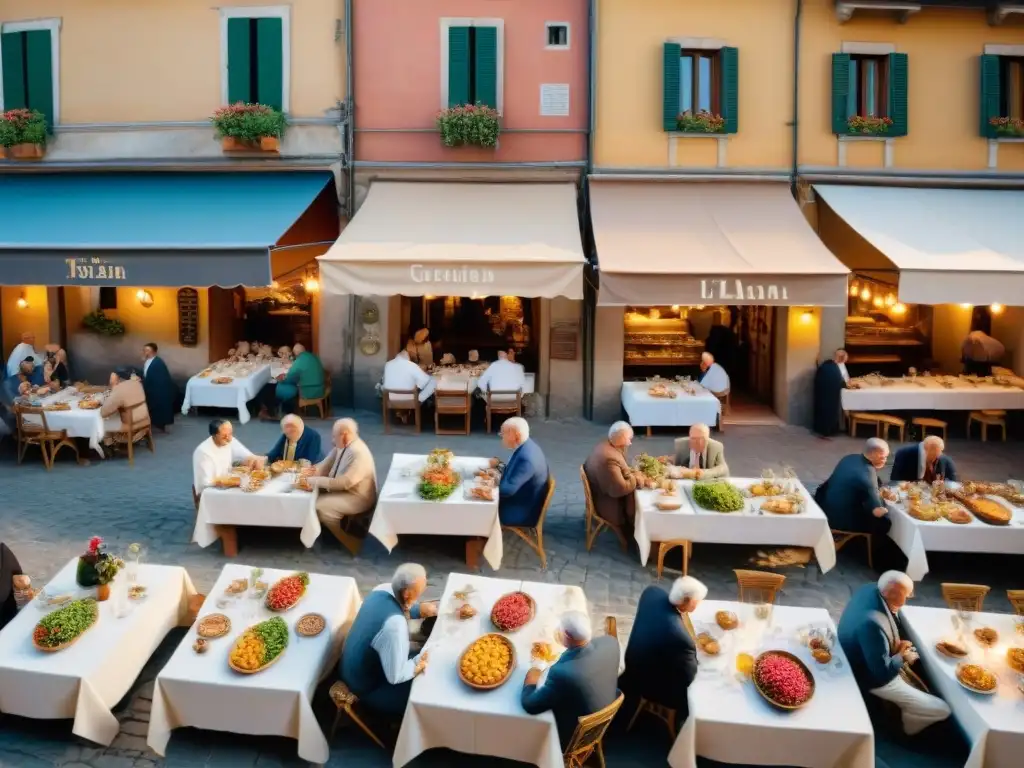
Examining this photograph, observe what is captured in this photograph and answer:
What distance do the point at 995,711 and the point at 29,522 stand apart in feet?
30.8

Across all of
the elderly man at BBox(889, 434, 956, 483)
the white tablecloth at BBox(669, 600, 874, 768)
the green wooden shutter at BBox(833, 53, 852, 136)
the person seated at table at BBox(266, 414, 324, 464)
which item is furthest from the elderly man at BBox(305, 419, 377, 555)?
the green wooden shutter at BBox(833, 53, 852, 136)

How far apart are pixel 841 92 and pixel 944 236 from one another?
2940mm

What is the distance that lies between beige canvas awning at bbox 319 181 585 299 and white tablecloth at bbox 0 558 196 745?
19.2 feet

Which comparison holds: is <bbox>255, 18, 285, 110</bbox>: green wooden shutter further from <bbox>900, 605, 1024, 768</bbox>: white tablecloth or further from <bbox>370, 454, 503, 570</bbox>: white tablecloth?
<bbox>900, 605, 1024, 768</bbox>: white tablecloth

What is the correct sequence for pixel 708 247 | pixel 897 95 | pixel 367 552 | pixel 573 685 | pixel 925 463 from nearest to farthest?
pixel 573 685
pixel 367 552
pixel 925 463
pixel 708 247
pixel 897 95

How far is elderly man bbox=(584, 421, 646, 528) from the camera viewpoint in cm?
798

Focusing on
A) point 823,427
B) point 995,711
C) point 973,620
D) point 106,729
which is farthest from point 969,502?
point 106,729

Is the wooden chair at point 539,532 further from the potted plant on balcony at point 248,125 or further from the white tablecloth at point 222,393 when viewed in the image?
the potted plant on balcony at point 248,125

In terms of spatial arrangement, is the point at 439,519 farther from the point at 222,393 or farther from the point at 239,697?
the point at 222,393

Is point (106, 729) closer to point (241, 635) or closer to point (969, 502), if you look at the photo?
point (241, 635)

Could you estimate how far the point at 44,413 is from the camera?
10820 millimetres

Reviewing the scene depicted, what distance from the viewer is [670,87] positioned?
500 inches

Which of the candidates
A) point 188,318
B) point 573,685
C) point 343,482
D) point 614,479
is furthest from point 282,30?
point 573,685

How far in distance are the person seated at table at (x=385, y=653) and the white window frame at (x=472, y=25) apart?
960 centimetres
